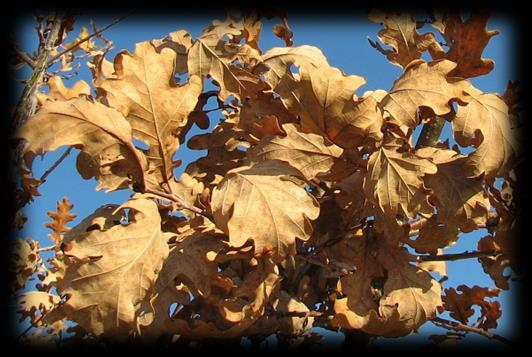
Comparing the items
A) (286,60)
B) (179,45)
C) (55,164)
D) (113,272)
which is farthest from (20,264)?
(286,60)

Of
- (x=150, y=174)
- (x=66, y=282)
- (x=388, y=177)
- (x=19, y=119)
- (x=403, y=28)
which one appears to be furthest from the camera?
(x=19, y=119)

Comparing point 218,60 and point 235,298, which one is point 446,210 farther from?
point 218,60

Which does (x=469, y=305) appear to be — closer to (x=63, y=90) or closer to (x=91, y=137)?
(x=91, y=137)

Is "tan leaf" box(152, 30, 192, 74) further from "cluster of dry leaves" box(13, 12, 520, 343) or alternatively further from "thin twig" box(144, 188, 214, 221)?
"thin twig" box(144, 188, 214, 221)

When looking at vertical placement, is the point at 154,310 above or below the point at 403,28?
below

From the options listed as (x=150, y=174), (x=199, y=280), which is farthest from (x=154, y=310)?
(x=150, y=174)

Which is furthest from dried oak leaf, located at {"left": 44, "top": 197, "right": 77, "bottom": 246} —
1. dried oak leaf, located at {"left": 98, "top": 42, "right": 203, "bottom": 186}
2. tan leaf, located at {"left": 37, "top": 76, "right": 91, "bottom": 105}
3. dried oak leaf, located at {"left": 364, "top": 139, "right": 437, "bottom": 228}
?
dried oak leaf, located at {"left": 364, "top": 139, "right": 437, "bottom": 228}
